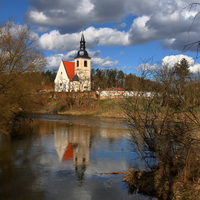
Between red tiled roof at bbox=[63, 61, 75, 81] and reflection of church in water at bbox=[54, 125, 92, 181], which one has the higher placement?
red tiled roof at bbox=[63, 61, 75, 81]

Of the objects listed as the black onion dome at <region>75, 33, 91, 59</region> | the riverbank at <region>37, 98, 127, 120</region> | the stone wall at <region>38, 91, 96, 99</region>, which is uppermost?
the black onion dome at <region>75, 33, 91, 59</region>

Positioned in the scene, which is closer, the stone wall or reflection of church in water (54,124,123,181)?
reflection of church in water (54,124,123,181)

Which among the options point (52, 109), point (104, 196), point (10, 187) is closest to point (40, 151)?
point (10, 187)

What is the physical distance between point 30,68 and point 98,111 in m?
21.3

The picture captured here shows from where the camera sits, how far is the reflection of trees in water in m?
7.89

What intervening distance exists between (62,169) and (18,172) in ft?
6.29

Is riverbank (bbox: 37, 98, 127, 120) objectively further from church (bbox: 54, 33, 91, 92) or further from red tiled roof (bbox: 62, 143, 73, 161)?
red tiled roof (bbox: 62, 143, 73, 161)

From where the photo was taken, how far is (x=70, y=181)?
887 cm

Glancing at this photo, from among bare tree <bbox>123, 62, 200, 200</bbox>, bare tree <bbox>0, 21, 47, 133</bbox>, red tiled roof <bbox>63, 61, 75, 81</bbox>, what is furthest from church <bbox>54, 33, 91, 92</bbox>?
bare tree <bbox>123, 62, 200, 200</bbox>

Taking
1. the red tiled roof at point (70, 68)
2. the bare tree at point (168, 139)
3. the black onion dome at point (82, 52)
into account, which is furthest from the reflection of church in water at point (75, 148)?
the black onion dome at point (82, 52)

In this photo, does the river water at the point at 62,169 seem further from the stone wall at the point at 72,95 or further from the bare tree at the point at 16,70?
the stone wall at the point at 72,95

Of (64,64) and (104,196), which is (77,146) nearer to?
(104,196)

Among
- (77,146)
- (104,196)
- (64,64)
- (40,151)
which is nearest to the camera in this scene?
(104,196)

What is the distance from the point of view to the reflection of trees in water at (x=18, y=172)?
7.89m
